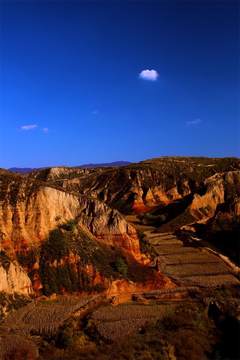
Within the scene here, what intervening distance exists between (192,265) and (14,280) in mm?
12296

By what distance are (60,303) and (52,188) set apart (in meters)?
6.76

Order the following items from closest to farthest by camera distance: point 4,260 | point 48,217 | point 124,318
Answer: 1. point 124,318
2. point 4,260
3. point 48,217

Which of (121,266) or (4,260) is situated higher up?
(4,260)

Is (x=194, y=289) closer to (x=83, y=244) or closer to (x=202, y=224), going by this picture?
(x=83, y=244)

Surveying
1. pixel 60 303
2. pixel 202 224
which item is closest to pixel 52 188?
pixel 60 303

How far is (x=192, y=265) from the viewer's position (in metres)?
29.9

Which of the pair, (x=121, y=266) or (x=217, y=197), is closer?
(x=121, y=266)

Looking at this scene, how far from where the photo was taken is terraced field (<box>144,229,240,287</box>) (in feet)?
86.5

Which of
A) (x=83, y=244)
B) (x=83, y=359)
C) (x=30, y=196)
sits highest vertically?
(x=30, y=196)

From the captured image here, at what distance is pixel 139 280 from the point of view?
25.3 metres

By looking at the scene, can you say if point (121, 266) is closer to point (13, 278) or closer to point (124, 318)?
point (124, 318)

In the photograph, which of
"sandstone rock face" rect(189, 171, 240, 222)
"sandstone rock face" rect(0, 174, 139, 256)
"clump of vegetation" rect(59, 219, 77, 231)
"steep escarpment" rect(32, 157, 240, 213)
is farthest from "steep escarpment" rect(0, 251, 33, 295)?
"steep escarpment" rect(32, 157, 240, 213)

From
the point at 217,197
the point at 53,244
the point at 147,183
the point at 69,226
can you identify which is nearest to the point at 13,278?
the point at 53,244

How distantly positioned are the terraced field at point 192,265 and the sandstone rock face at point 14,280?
813 centimetres
